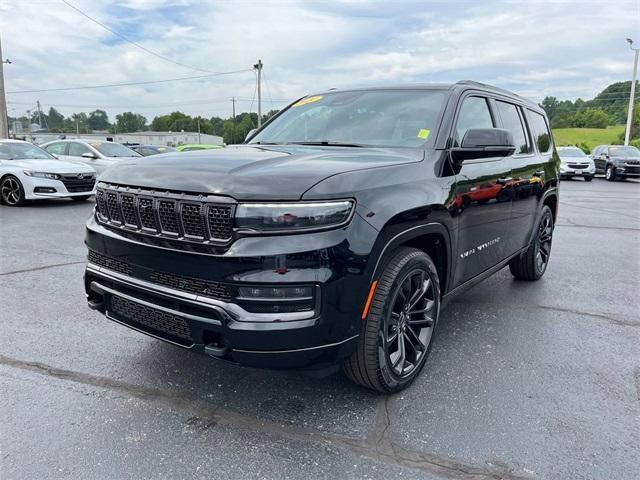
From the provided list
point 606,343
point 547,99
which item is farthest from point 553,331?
point 547,99

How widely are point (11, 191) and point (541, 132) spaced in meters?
10.8

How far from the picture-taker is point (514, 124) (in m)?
4.53

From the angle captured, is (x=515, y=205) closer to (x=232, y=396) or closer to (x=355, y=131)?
(x=355, y=131)

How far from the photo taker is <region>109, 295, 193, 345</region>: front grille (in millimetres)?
2474

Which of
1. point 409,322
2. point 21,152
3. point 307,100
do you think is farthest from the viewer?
point 21,152

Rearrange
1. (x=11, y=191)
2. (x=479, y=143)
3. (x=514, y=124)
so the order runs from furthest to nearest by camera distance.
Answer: (x=11, y=191)
(x=514, y=124)
(x=479, y=143)

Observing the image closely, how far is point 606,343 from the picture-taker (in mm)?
3779

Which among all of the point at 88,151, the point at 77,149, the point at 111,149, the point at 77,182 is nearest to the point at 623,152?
the point at 111,149

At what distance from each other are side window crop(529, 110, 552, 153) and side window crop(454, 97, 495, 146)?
1.33 meters

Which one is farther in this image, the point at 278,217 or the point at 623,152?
the point at 623,152

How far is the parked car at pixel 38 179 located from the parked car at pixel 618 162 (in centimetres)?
2171

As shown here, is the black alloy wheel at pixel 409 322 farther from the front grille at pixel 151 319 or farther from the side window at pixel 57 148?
the side window at pixel 57 148

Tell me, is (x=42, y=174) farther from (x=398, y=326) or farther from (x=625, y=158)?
(x=625, y=158)

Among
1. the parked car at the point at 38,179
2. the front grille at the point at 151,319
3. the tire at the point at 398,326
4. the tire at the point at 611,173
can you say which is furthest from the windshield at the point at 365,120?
the tire at the point at 611,173
